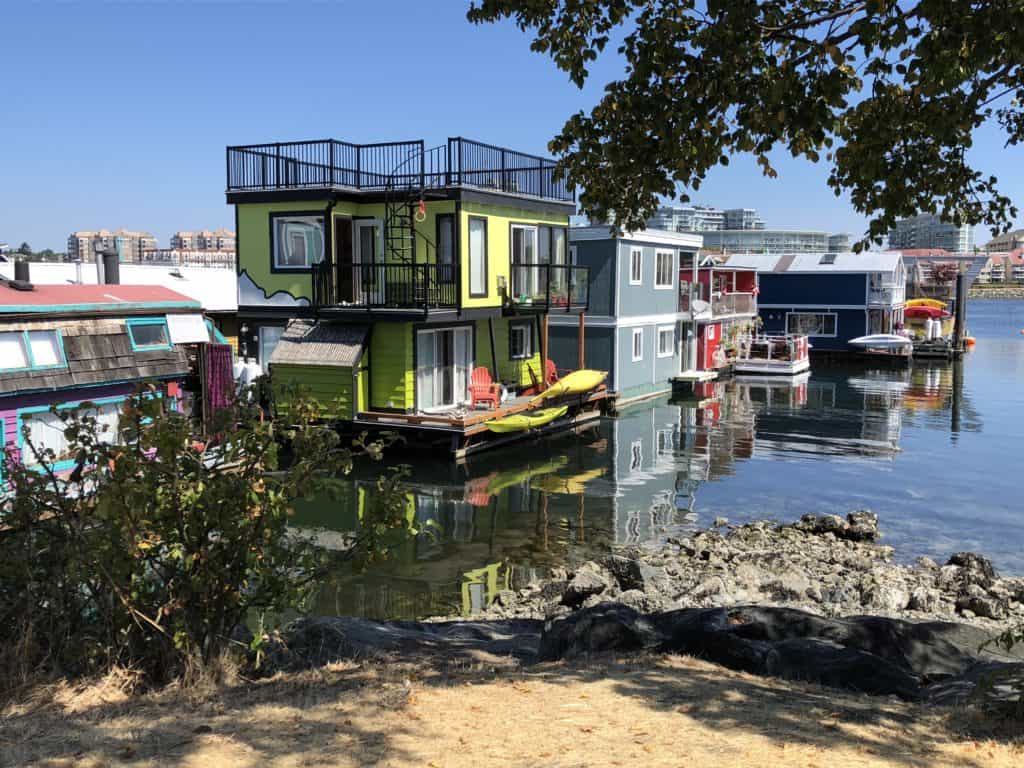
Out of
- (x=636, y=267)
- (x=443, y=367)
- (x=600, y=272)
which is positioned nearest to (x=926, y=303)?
(x=636, y=267)

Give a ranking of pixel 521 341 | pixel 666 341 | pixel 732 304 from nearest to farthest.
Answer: pixel 521 341
pixel 666 341
pixel 732 304

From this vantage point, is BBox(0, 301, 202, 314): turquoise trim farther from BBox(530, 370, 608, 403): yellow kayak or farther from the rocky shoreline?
BBox(530, 370, 608, 403): yellow kayak

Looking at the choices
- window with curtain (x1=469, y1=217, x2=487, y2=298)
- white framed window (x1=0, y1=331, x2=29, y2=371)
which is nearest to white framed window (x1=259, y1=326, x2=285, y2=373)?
window with curtain (x1=469, y1=217, x2=487, y2=298)

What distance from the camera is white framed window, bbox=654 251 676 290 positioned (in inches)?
1574

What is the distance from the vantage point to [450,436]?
25969 millimetres

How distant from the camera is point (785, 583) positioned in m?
14.2

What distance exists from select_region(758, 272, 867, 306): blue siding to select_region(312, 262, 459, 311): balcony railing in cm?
3860

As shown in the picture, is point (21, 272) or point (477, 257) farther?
point (477, 257)

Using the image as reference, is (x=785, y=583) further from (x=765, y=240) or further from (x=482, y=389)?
(x=765, y=240)

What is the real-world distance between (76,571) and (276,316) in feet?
69.1

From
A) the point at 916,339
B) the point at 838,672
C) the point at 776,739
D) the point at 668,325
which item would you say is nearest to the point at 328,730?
the point at 776,739

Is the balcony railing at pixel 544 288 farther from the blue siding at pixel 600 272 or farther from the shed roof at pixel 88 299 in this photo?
the shed roof at pixel 88 299

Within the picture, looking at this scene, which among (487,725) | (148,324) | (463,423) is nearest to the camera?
(487,725)

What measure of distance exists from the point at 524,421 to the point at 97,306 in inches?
507
